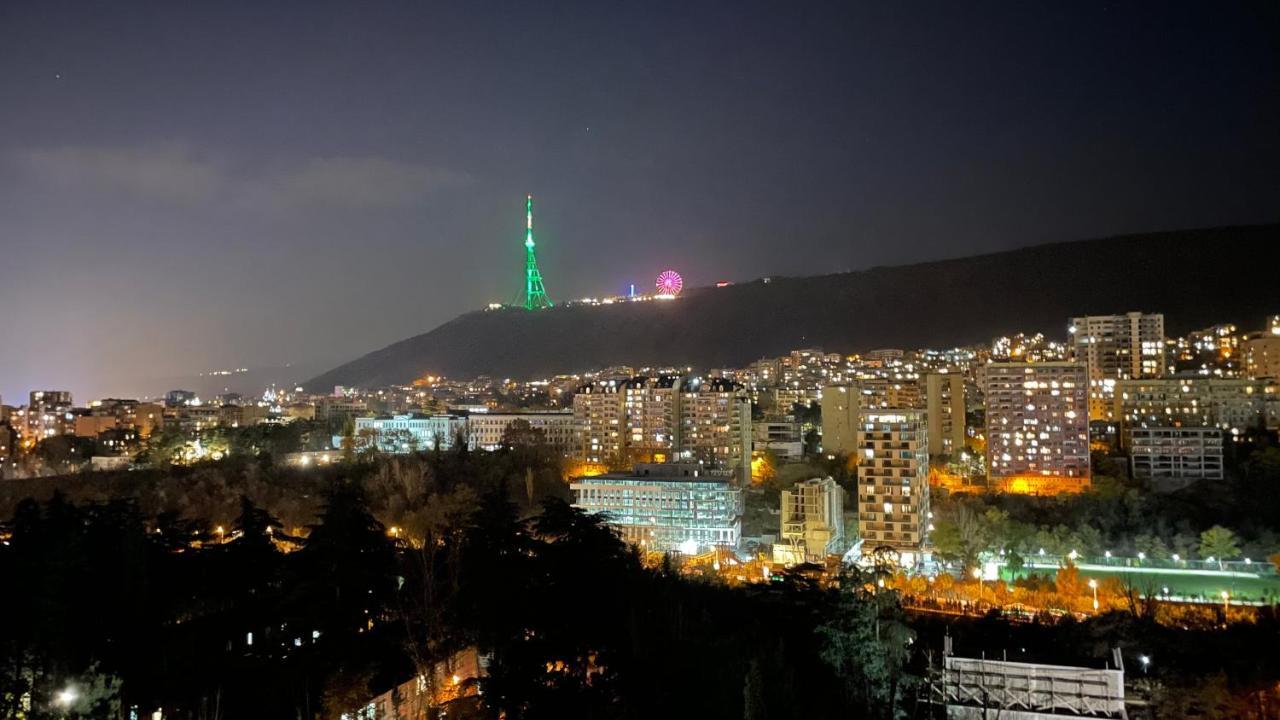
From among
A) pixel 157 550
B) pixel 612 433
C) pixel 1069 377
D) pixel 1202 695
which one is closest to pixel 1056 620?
pixel 1202 695

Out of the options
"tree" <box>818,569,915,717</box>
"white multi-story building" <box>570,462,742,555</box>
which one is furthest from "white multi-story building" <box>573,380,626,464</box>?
"tree" <box>818,569,915,717</box>

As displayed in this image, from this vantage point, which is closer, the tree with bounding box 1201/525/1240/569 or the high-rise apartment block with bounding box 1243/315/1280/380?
the tree with bounding box 1201/525/1240/569

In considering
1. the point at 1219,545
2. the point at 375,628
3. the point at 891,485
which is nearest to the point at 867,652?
the point at 375,628

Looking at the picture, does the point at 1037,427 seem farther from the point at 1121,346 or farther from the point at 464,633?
the point at 464,633

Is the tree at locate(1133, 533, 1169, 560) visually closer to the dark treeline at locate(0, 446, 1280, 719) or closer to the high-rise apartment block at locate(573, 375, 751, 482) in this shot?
the dark treeline at locate(0, 446, 1280, 719)

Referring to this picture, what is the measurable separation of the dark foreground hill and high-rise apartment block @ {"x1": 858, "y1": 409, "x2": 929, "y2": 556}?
2404 cm

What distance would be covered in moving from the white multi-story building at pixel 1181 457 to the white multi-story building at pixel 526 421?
48.7 feet

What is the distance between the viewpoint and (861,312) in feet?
166

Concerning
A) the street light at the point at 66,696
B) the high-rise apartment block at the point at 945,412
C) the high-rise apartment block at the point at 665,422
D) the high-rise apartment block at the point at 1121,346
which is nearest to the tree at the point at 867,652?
the street light at the point at 66,696

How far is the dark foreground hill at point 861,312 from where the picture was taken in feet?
129

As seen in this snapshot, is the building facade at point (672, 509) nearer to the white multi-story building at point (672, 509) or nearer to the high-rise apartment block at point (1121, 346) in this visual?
the white multi-story building at point (672, 509)

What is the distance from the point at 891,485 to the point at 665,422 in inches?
346

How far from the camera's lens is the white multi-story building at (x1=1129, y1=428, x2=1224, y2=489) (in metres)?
18.5

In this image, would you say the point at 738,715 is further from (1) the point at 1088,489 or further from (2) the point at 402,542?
(1) the point at 1088,489
